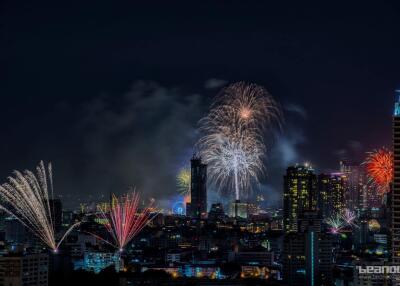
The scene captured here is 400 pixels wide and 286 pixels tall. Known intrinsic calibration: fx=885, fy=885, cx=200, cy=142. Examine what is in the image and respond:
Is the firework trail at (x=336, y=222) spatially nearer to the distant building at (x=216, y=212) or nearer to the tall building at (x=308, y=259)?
the distant building at (x=216, y=212)

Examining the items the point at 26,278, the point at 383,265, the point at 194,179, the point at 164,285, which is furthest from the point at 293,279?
the point at 194,179

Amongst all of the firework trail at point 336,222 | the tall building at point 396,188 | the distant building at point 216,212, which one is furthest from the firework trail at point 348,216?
the tall building at point 396,188

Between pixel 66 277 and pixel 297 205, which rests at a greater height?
pixel 297 205

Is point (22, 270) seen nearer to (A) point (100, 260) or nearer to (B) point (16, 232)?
(A) point (100, 260)

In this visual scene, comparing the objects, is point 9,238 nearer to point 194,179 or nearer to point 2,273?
point 2,273

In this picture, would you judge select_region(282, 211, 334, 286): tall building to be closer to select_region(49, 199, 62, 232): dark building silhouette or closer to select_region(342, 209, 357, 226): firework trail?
select_region(49, 199, 62, 232): dark building silhouette

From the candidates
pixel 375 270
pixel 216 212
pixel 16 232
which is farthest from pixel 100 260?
pixel 216 212

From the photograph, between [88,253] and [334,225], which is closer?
[88,253]
